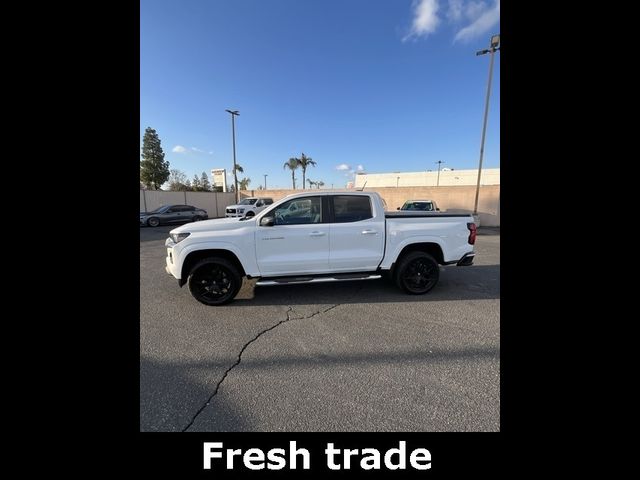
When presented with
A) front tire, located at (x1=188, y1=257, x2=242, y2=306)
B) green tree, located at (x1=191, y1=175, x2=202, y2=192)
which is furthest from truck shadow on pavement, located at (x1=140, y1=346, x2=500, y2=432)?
green tree, located at (x1=191, y1=175, x2=202, y2=192)

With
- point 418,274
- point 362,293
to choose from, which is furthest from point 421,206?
point 362,293

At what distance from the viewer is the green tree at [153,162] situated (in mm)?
39625

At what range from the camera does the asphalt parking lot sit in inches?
71.2

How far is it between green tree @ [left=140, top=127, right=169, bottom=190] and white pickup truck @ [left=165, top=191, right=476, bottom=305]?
4483 centimetres

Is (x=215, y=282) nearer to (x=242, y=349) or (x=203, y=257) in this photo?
(x=203, y=257)

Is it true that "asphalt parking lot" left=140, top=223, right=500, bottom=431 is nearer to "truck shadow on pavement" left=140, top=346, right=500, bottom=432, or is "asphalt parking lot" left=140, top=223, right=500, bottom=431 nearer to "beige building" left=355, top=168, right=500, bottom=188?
"truck shadow on pavement" left=140, top=346, right=500, bottom=432

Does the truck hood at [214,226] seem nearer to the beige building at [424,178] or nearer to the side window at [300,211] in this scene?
the side window at [300,211]

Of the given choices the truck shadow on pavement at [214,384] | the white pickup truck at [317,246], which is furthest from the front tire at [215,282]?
the truck shadow on pavement at [214,384]

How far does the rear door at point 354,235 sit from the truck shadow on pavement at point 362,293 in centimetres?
51

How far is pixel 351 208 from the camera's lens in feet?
13.6

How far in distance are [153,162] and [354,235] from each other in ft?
154
